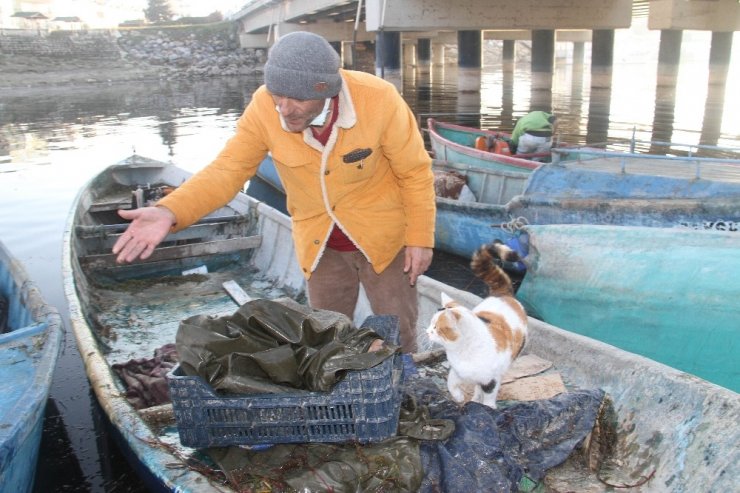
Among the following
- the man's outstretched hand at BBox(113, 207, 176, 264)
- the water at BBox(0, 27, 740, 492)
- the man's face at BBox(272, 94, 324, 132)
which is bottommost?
the water at BBox(0, 27, 740, 492)

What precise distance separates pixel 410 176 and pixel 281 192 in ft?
44.4

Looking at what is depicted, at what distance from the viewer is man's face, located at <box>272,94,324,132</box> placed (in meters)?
3.40

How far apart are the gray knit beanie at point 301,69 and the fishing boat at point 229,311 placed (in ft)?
7.08

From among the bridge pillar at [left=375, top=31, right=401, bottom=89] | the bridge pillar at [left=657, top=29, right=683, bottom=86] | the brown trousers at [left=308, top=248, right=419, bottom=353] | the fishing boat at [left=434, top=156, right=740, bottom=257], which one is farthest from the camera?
the bridge pillar at [left=375, top=31, right=401, bottom=89]

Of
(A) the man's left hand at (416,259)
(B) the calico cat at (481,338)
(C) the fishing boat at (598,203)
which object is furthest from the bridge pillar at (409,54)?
(A) the man's left hand at (416,259)

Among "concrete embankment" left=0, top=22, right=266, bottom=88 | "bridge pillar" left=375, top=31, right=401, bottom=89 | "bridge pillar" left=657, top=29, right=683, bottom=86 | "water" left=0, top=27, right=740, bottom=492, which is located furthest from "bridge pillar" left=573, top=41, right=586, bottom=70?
"concrete embankment" left=0, top=22, right=266, bottom=88

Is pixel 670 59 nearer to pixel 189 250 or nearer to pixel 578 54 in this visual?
pixel 578 54

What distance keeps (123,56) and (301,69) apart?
66.2 m

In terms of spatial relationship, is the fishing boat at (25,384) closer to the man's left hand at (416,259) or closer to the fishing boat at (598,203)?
the man's left hand at (416,259)

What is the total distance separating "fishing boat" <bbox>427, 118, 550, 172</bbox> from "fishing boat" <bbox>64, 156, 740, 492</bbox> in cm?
530

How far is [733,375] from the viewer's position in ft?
19.1

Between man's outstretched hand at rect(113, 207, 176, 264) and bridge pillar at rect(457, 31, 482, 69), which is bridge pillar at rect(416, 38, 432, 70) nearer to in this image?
bridge pillar at rect(457, 31, 482, 69)

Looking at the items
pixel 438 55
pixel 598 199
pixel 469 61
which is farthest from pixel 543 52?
pixel 438 55

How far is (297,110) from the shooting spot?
3432 mm
